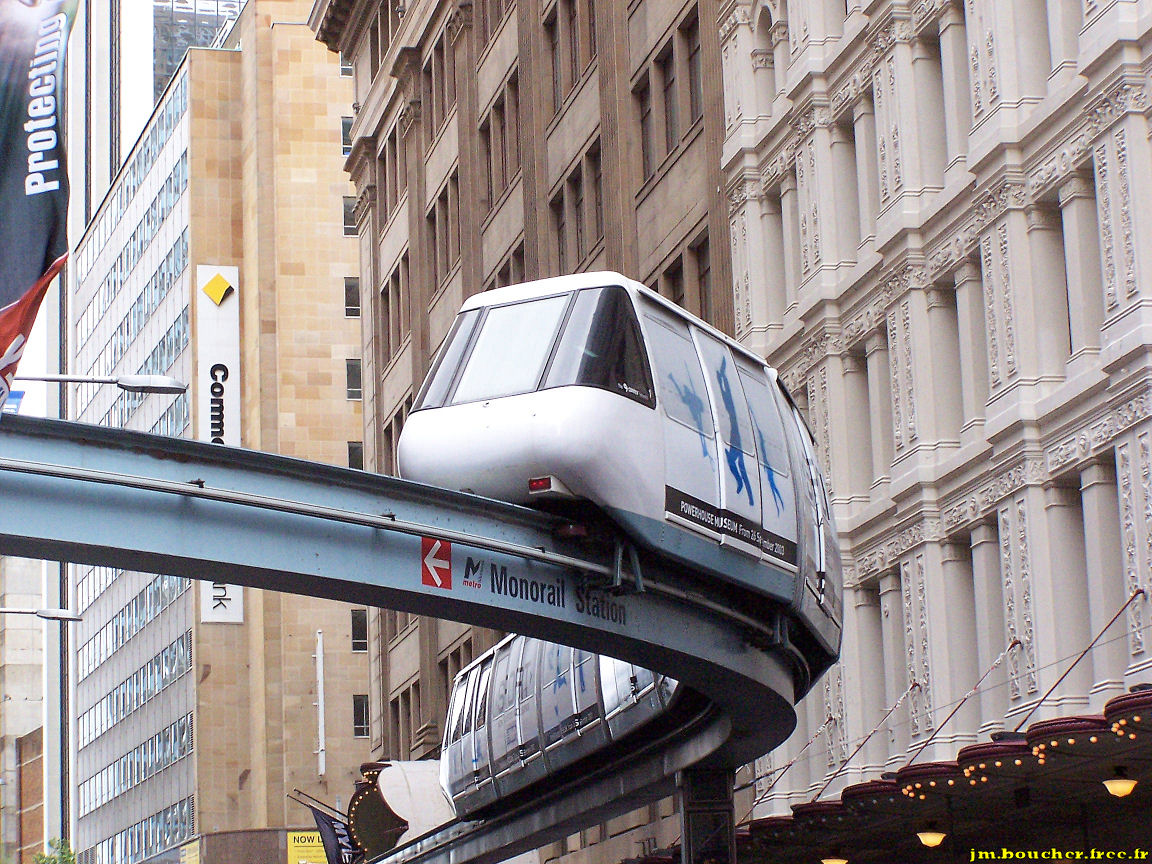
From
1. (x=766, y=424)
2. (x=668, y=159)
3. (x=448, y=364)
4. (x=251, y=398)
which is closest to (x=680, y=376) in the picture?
(x=448, y=364)

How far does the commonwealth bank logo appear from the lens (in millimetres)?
99625

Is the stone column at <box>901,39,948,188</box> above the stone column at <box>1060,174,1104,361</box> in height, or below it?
above

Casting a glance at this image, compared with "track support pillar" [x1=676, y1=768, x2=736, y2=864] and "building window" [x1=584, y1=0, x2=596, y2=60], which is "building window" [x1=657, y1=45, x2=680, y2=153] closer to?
"building window" [x1=584, y1=0, x2=596, y2=60]

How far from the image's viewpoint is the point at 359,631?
95.6 metres

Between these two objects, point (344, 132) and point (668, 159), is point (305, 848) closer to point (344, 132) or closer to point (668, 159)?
point (344, 132)

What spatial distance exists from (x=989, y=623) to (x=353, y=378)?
229ft

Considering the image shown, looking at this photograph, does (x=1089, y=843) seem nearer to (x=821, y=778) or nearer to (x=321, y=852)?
(x=821, y=778)

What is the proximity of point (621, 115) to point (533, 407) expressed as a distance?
2775 cm

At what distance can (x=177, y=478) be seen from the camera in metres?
→ 17.5

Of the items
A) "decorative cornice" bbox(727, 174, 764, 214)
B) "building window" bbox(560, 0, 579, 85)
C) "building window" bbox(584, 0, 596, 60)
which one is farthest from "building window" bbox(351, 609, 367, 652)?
"decorative cornice" bbox(727, 174, 764, 214)

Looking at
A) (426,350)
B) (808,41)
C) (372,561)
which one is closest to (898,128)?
(808,41)

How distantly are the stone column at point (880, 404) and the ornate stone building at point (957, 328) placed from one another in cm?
5

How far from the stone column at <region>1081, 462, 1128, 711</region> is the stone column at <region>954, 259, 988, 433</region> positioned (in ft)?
11.2

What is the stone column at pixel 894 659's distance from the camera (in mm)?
32938
